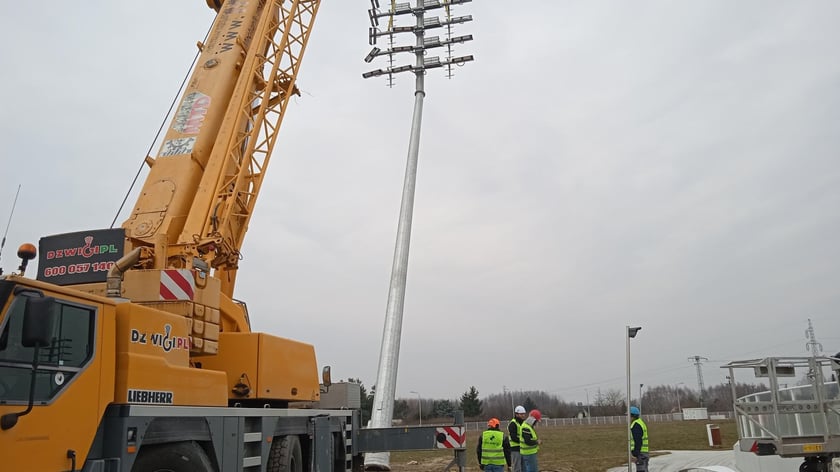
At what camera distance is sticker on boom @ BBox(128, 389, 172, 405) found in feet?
18.9

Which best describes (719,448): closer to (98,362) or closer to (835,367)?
(835,367)

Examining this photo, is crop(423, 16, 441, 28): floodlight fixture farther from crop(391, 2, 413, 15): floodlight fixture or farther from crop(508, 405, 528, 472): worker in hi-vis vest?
crop(508, 405, 528, 472): worker in hi-vis vest

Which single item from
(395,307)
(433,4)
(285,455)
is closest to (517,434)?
(285,455)

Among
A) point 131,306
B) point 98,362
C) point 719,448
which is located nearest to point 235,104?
point 131,306

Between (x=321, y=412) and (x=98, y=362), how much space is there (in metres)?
5.00

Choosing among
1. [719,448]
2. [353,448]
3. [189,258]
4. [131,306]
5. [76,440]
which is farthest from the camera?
[719,448]

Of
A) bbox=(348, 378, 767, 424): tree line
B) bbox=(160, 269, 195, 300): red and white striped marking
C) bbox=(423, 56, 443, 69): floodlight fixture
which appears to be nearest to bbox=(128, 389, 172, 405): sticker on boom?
bbox=(160, 269, 195, 300): red and white striped marking

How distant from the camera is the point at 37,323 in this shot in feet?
15.1

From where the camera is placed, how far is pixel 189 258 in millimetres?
8523

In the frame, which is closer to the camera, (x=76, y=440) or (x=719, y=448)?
(x=76, y=440)

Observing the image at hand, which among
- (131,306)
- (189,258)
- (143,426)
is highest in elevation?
(189,258)

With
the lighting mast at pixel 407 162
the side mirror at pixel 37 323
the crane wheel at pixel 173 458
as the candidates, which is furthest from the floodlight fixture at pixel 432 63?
the side mirror at pixel 37 323

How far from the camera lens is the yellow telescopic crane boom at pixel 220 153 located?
28.8ft

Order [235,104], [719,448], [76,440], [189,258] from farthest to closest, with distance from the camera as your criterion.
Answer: [719,448] < [235,104] < [189,258] < [76,440]
